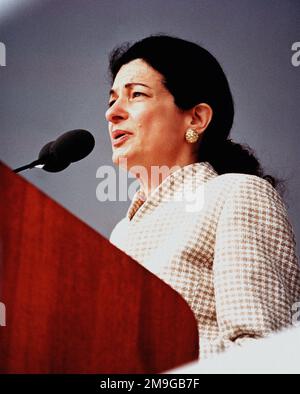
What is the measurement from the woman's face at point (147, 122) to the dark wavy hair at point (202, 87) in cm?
2

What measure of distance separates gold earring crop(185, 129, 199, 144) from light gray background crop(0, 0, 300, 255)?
323 millimetres

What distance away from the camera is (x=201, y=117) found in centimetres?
99

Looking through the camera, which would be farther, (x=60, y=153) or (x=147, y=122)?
(x=147, y=122)

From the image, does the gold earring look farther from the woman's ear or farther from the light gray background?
the light gray background

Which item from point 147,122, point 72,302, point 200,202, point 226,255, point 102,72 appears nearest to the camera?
point 72,302

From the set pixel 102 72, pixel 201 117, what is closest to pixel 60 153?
pixel 201 117

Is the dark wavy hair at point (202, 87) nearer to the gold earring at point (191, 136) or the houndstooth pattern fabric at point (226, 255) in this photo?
the gold earring at point (191, 136)

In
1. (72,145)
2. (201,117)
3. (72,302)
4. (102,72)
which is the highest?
(102,72)

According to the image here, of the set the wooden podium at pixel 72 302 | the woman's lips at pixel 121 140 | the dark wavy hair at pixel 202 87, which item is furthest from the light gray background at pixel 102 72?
the wooden podium at pixel 72 302

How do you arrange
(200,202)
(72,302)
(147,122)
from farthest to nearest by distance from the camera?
1. (147,122)
2. (200,202)
3. (72,302)

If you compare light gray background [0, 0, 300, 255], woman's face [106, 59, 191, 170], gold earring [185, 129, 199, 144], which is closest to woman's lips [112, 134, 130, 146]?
woman's face [106, 59, 191, 170]

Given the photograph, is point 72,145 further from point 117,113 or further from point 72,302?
point 72,302

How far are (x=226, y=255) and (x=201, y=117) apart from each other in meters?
0.39

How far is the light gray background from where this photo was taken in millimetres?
1270
